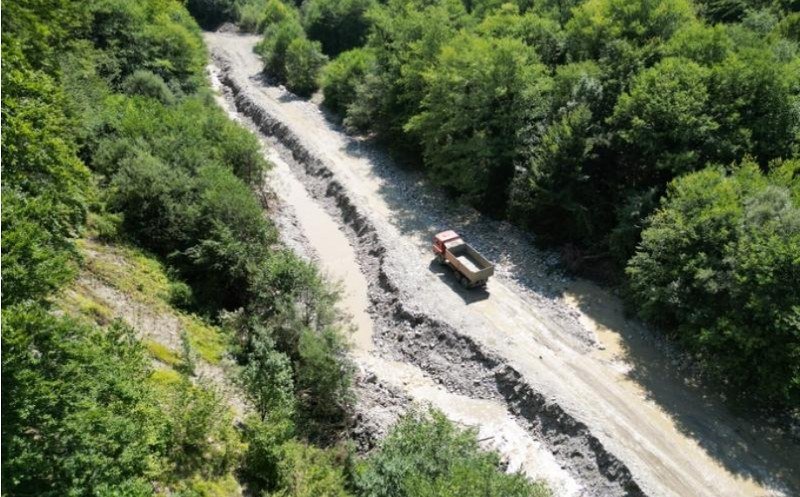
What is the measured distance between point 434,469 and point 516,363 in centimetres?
1133

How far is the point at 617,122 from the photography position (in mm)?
36469

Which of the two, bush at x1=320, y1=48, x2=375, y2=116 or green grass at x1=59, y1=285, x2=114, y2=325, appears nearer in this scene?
→ green grass at x1=59, y1=285, x2=114, y2=325

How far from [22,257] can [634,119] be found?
32.2m

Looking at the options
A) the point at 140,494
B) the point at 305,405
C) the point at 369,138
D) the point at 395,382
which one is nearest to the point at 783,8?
the point at 369,138

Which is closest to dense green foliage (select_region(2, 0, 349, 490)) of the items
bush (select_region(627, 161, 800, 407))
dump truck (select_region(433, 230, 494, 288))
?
dump truck (select_region(433, 230, 494, 288))

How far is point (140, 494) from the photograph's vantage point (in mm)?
13711

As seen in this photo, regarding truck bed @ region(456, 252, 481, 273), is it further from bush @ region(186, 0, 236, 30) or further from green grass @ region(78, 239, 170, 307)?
bush @ region(186, 0, 236, 30)

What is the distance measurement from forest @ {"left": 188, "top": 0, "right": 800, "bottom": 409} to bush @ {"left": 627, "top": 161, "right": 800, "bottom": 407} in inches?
3.1

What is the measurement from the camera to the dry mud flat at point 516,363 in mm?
24797

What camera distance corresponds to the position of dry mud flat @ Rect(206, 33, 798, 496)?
24797 mm

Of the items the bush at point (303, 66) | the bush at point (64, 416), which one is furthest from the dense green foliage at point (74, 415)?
the bush at point (303, 66)

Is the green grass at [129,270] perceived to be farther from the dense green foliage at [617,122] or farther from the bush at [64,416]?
the dense green foliage at [617,122]

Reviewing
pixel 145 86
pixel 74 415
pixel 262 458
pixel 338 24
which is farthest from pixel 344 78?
pixel 74 415

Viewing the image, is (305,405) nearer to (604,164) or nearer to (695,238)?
(695,238)
